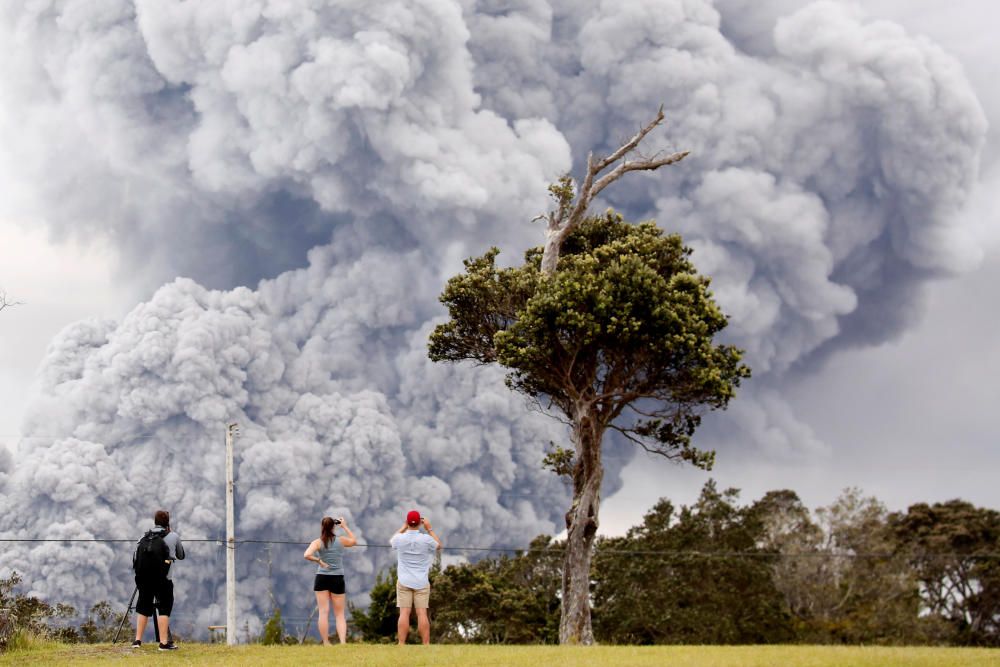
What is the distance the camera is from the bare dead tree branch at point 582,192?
26.7 meters

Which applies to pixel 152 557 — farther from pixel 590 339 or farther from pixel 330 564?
pixel 590 339

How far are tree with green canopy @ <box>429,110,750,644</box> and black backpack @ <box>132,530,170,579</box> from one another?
1007 cm

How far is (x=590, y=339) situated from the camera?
899 inches

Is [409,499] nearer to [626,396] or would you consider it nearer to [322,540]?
[626,396]

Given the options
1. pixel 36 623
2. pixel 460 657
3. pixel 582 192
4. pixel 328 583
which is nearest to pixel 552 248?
pixel 582 192

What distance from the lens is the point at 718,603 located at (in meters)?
36.2

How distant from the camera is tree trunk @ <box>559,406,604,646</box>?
2398 centimetres

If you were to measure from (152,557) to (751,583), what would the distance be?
26945 mm

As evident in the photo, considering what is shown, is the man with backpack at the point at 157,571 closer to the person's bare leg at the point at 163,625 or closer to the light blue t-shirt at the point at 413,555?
the person's bare leg at the point at 163,625

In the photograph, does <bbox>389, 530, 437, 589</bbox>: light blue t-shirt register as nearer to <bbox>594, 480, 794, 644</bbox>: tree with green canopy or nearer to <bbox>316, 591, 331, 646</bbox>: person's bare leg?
<bbox>316, 591, 331, 646</bbox>: person's bare leg

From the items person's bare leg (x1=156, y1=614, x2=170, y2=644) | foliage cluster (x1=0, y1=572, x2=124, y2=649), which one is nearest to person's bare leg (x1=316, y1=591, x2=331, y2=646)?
person's bare leg (x1=156, y1=614, x2=170, y2=644)

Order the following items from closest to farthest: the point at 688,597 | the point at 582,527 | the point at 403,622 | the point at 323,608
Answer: the point at 323,608, the point at 403,622, the point at 582,527, the point at 688,597

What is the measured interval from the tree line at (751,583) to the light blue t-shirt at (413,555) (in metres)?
21.8

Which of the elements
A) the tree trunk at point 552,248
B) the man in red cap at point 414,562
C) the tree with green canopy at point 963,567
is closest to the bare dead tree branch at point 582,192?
the tree trunk at point 552,248
